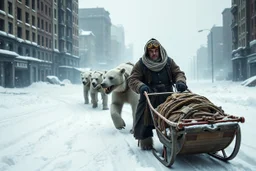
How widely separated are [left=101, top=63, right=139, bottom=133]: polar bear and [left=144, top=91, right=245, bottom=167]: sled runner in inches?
76.1

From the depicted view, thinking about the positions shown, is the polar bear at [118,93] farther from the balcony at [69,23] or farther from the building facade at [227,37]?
the building facade at [227,37]

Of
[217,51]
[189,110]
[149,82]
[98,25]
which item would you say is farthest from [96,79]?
[217,51]

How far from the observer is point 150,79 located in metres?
4.39

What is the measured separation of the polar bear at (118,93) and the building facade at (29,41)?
22874 mm

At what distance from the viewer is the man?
418 centimetres

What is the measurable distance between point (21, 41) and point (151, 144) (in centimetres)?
3067

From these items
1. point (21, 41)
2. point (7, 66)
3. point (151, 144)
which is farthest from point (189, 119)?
point (21, 41)

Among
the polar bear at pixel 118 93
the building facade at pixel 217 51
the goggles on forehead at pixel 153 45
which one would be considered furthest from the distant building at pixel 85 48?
the goggles on forehead at pixel 153 45

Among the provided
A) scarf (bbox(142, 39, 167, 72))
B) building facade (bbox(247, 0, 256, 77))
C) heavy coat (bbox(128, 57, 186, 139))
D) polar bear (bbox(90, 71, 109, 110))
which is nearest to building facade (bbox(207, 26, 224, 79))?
building facade (bbox(247, 0, 256, 77))

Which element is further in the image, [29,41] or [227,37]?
[227,37]

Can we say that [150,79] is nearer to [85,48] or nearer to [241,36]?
[241,36]

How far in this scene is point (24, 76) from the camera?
3369 cm

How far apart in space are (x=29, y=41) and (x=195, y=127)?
35.2 m

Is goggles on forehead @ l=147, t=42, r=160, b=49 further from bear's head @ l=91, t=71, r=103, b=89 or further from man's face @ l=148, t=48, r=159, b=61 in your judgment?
bear's head @ l=91, t=71, r=103, b=89
